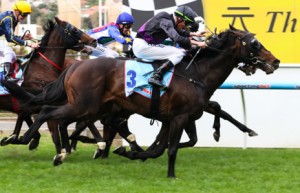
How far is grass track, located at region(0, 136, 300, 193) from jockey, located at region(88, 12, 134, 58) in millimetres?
1353

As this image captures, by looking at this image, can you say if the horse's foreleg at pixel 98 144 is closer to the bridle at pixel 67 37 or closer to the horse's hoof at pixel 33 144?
the horse's hoof at pixel 33 144

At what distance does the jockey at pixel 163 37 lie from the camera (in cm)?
736

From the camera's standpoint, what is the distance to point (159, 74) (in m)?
7.38

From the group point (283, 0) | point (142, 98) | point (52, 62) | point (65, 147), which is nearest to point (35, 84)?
point (52, 62)

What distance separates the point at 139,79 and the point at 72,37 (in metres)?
1.91

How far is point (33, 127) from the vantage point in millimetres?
7598

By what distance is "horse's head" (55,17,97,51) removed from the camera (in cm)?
906

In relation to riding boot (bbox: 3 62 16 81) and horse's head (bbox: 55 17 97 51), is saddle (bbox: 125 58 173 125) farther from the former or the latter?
riding boot (bbox: 3 62 16 81)

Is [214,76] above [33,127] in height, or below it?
above

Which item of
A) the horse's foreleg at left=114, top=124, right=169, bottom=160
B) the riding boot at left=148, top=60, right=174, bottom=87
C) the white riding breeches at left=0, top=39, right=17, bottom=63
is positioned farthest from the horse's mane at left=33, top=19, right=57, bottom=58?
the riding boot at left=148, top=60, right=174, bottom=87

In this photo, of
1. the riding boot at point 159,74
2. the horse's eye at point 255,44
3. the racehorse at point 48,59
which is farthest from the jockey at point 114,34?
the horse's eye at point 255,44

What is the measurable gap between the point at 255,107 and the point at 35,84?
300 centimetres

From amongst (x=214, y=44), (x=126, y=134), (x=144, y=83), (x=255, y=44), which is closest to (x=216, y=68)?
(x=214, y=44)

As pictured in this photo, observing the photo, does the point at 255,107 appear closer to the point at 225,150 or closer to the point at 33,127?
the point at 225,150
